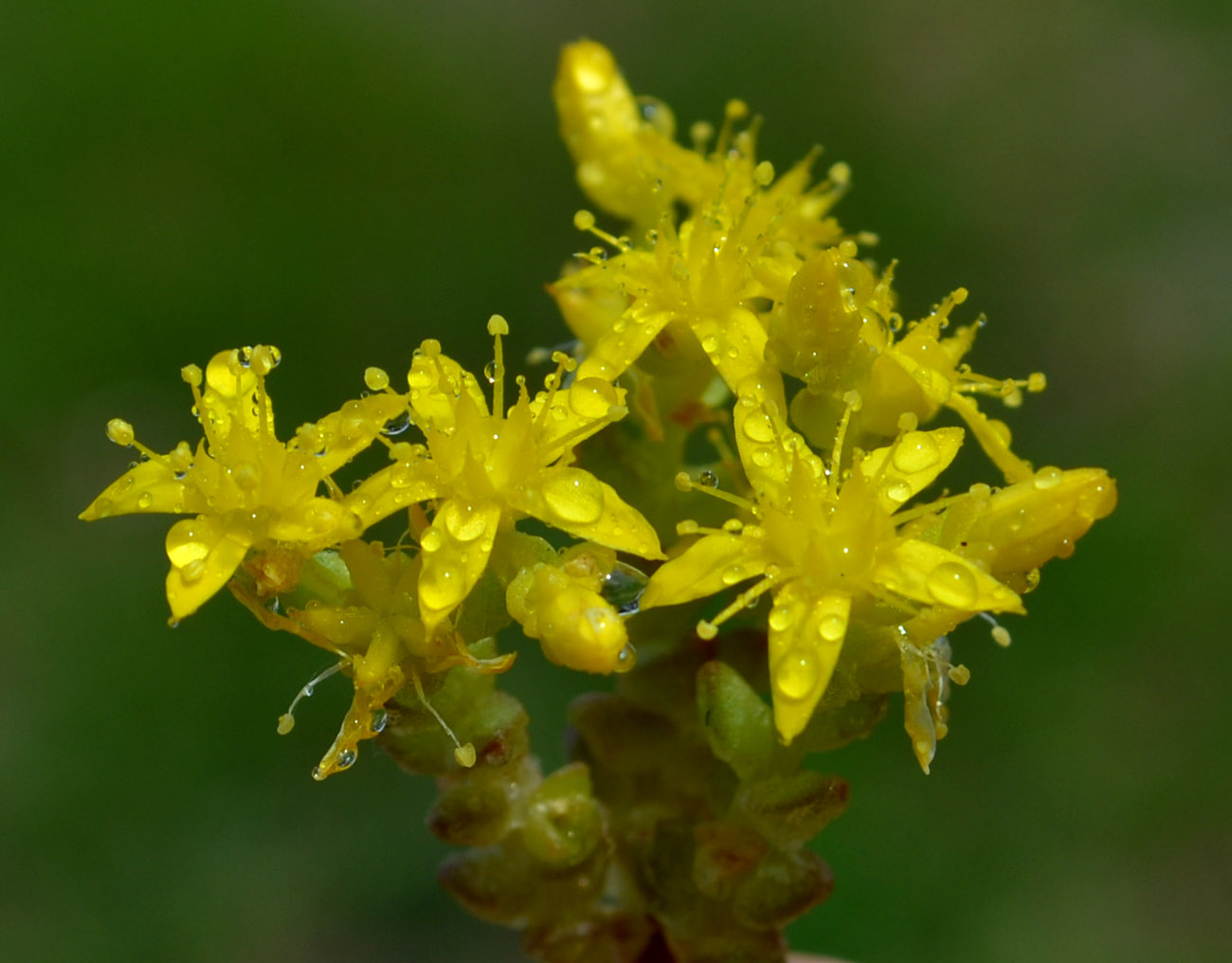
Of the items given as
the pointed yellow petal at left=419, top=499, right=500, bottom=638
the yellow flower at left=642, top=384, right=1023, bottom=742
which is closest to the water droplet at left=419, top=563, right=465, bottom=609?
the pointed yellow petal at left=419, top=499, right=500, bottom=638

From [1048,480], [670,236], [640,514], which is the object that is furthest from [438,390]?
[1048,480]

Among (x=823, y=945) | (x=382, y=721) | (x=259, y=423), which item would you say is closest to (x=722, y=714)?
(x=382, y=721)

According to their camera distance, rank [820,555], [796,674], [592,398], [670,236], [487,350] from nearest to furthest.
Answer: [796,674] < [820,555] < [592,398] < [670,236] < [487,350]

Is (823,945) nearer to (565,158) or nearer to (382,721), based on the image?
(382,721)

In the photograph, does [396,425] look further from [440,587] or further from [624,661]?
[624,661]

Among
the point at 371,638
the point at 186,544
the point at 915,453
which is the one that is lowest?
the point at 371,638
